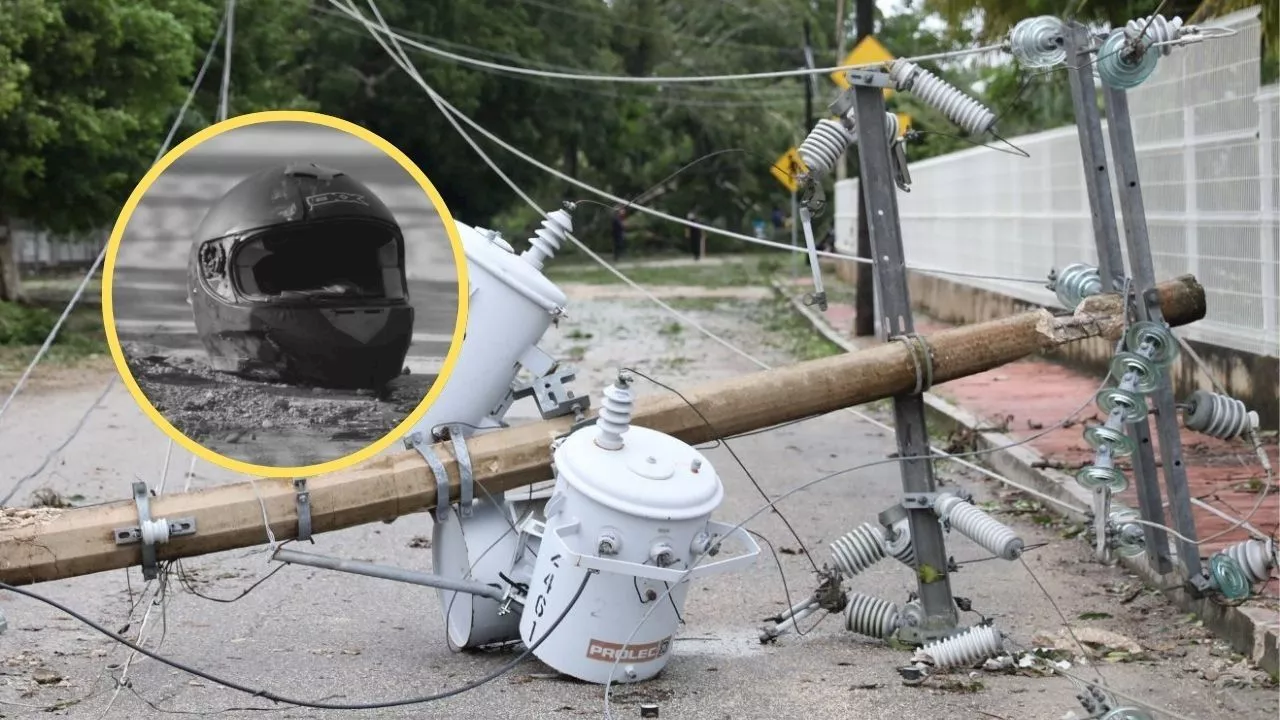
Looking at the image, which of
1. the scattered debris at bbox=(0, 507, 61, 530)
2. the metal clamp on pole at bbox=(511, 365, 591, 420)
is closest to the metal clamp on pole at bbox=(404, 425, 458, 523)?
the metal clamp on pole at bbox=(511, 365, 591, 420)

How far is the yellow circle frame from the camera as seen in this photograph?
5.01 metres

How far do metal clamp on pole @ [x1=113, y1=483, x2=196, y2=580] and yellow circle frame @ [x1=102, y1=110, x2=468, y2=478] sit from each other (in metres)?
0.39

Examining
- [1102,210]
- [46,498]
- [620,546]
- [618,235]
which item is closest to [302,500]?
[620,546]

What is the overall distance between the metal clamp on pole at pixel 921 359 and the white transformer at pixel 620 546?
109 cm

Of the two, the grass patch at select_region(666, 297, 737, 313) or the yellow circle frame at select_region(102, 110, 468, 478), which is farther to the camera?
the grass patch at select_region(666, 297, 737, 313)

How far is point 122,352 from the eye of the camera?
5090 millimetres

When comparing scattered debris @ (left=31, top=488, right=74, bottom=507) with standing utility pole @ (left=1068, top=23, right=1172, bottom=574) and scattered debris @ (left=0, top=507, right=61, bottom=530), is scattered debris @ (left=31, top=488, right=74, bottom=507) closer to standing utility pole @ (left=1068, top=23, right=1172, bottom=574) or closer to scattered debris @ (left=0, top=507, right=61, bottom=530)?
scattered debris @ (left=0, top=507, right=61, bottom=530)

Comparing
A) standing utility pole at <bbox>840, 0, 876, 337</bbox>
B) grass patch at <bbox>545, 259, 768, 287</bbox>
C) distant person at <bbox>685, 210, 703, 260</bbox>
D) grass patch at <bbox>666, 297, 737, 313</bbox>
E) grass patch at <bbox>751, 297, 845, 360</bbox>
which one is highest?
standing utility pole at <bbox>840, 0, 876, 337</bbox>

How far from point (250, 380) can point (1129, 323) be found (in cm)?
355

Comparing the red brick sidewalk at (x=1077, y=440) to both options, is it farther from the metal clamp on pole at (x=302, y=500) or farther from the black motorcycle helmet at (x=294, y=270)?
the black motorcycle helmet at (x=294, y=270)

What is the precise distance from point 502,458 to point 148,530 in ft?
4.25

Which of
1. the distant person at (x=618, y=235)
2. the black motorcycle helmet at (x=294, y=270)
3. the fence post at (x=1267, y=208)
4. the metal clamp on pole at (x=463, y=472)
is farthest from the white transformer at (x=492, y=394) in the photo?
the distant person at (x=618, y=235)

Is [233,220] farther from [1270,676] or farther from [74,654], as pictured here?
[1270,676]

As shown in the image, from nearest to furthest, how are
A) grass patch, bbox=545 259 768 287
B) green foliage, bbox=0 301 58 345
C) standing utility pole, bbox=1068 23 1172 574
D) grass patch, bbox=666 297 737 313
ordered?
1. standing utility pole, bbox=1068 23 1172 574
2. green foliage, bbox=0 301 58 345
3. grass patch, bbox=666 297 737 313
4. grass patch, bbox=545 259 768 287
